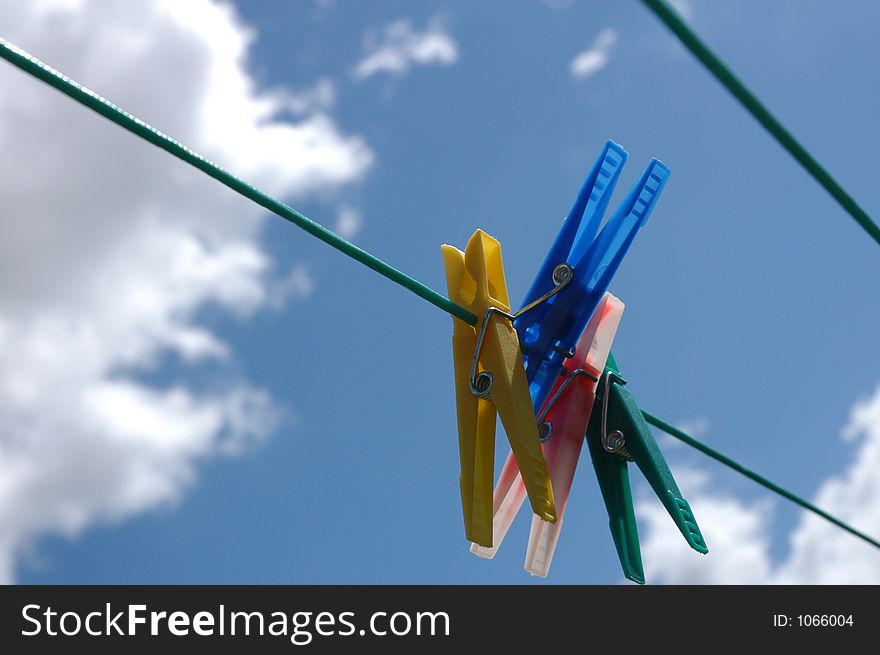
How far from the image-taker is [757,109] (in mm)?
1651

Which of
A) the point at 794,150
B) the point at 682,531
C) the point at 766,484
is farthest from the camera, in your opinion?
the point at 766,484

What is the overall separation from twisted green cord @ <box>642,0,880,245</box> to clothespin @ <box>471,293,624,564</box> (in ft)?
2.96

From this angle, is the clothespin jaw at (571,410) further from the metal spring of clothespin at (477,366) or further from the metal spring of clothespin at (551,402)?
the metal spring of clothespin at (477,366)

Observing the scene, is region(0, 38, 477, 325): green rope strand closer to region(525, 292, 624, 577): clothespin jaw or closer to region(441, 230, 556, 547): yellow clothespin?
region(441, 230, 556, 547): yellow clothespin

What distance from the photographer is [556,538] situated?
285 cm

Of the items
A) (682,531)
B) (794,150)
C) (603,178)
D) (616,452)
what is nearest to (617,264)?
(603,178)

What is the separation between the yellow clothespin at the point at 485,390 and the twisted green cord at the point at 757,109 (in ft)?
2.97

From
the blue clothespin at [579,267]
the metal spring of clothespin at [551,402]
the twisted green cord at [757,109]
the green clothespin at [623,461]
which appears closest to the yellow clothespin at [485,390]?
the blue clothespin at [579,267]

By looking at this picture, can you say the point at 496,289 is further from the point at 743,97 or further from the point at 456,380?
the point at 743,97

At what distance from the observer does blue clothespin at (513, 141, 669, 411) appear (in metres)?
2.71

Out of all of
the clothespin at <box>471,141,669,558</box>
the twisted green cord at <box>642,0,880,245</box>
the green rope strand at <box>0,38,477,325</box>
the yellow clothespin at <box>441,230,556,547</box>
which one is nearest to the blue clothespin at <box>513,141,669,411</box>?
the clothespin at <box>471,141,669,558</box>

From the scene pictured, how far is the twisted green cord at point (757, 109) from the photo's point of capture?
1.45 metres

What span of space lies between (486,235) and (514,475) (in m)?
0.71

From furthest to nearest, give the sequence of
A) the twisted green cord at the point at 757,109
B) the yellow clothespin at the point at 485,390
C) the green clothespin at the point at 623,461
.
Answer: the green clothespin at the point at 623,461 < the yellow clothespin at the point at 485,390 < the twisted green cord at the point at 757,109
